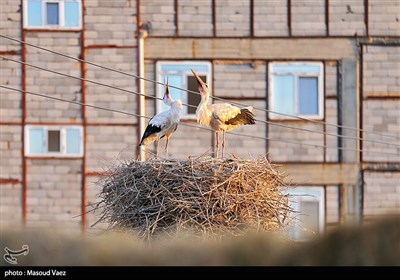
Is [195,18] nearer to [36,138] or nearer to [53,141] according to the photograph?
[53,141]

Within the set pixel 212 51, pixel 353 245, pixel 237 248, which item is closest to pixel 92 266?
pixel 237 248

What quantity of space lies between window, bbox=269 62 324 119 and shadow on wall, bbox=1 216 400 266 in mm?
16202

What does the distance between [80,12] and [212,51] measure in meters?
2.45

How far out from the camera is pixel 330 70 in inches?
746

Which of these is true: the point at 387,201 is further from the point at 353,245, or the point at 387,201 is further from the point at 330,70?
the point at 353,245

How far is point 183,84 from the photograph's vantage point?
61.4 ft

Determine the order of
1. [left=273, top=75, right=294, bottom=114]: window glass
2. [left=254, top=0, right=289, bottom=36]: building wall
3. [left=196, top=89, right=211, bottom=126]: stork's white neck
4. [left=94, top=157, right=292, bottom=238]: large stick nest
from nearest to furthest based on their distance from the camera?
[left=94, top=157, right=292, bottom=238]: large stick nest < [left=196, top=89, right=211, bottom=126]: stork's white neck < [left=254, top=0, right=289, bottom=36]: building wall < [left=273, top=75, right=294, bottom=114]: window glass

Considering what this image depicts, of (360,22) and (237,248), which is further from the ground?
(360,22)

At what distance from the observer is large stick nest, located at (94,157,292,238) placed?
9828 millimetres

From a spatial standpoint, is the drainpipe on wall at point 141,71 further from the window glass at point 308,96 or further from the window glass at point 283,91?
the window glass at point 308,96

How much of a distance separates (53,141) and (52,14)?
225 cm

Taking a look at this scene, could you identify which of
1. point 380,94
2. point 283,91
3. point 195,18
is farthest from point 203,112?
point 380,94

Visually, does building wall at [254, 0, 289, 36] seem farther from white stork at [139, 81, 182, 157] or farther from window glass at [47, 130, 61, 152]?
white stork at [139, 81, 182, 157]

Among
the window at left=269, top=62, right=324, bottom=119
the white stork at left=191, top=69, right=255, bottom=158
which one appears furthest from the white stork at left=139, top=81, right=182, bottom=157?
the window at left=269, top=62, right=324, bottom=119
